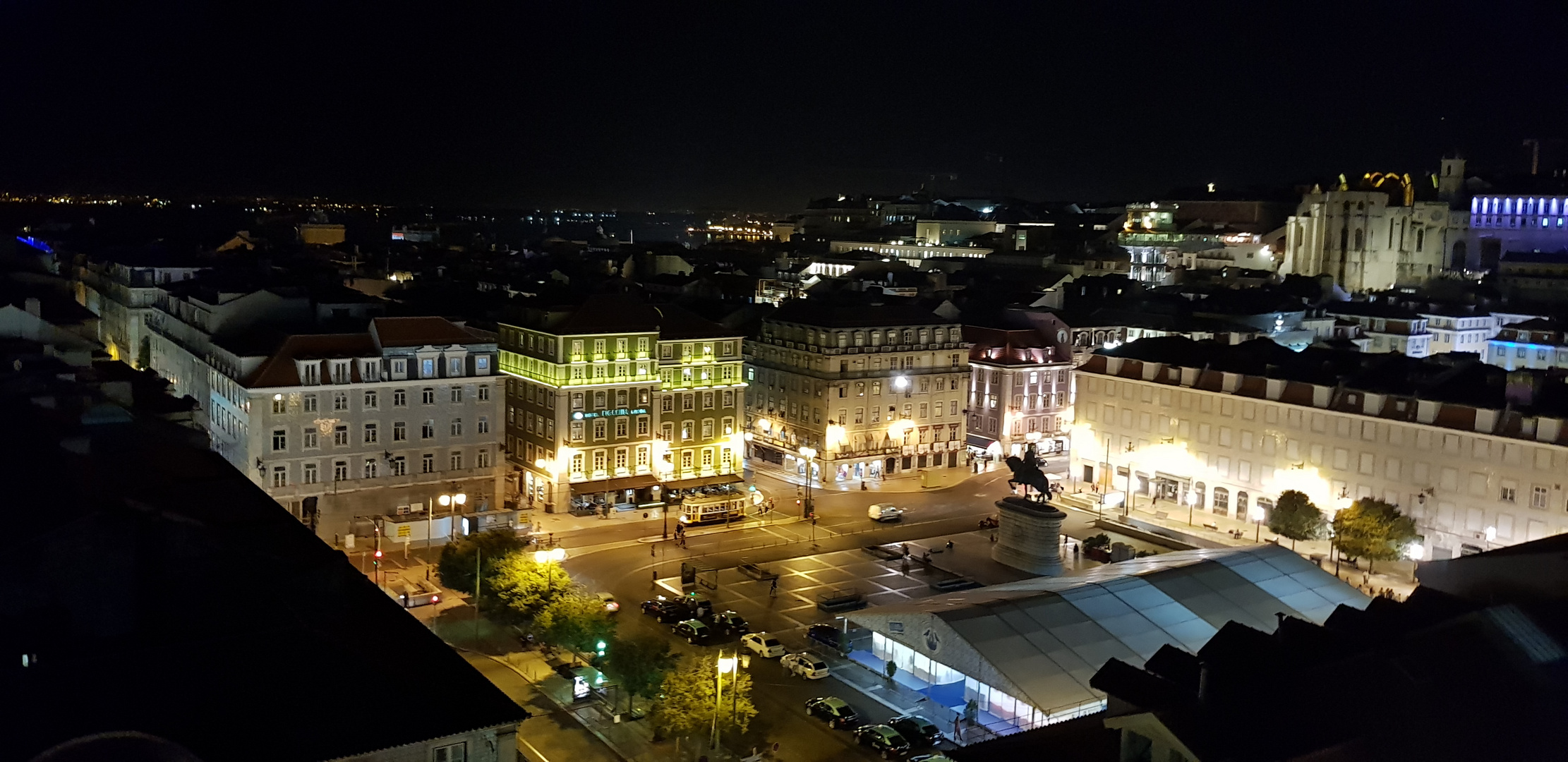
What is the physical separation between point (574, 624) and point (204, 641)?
1362 cm

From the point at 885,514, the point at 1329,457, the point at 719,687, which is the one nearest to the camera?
the point at 719,687

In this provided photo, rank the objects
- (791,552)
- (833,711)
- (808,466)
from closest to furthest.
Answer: (833,711), (791,552), (808,466)

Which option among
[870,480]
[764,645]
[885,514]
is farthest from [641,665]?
[870,480]

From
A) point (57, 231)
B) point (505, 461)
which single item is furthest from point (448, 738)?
point (57, 231)

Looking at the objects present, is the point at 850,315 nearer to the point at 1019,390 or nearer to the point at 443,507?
the point at 1019,390

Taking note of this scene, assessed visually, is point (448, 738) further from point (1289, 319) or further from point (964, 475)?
point (1289, 319)

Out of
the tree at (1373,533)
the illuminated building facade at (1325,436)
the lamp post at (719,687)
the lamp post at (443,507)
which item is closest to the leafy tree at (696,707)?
the lamp post at (719,687)

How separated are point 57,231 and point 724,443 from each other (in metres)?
102

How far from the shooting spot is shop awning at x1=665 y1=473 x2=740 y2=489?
55.6 metres

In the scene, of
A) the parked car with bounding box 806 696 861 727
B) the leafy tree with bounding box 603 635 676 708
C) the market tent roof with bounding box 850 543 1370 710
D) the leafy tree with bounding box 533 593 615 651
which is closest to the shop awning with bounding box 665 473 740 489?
the market tent roof with bounding box 850 543 1370 710

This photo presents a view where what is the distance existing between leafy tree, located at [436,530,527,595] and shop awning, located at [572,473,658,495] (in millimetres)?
14220

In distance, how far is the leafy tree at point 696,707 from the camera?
94.4 feet

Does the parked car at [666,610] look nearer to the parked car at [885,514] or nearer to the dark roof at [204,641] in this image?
the dark roof at [204,641]

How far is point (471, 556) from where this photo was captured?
38.1 metres
